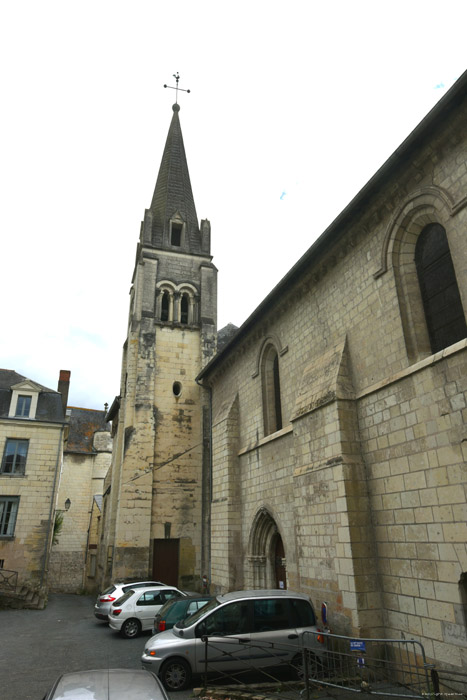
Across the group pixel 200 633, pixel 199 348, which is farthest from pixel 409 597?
pixel 199 348

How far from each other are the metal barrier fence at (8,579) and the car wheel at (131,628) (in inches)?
361

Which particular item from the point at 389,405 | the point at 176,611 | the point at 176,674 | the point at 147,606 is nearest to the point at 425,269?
the point at 389,405

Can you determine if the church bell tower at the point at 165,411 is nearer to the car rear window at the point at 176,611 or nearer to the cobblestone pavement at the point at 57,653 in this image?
the cobblestone pavement at the point at 57,653

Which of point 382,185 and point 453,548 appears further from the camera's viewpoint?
point 382,185

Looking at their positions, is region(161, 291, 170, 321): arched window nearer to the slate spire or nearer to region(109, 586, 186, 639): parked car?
the slate spire

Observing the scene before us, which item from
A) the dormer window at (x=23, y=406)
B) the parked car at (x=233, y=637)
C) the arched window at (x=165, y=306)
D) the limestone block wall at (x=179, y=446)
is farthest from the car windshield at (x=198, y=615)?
the dormer window at (x=23, y=406)

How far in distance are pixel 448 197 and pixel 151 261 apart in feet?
53.4

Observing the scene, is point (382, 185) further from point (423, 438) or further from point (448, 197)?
point (423, 438)

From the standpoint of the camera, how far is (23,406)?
2125cm

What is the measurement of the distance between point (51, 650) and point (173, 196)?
21.1m

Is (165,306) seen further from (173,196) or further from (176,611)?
(176,611)

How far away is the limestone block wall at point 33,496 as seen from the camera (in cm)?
1877

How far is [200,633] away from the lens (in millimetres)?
7418

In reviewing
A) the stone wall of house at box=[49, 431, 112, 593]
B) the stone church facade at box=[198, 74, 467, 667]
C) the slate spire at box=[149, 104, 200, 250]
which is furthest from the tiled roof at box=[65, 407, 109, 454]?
the stone church facade at box=[198, 74, 467, 667]
